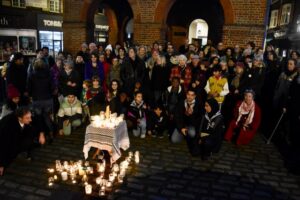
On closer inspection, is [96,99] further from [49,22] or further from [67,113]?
[49,22]

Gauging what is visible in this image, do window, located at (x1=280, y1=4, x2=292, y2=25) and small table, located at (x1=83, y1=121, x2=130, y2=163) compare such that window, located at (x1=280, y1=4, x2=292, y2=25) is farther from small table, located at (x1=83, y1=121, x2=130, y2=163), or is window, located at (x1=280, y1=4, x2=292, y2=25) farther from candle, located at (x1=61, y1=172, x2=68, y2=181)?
candle, located at (x1=61, y1=172, x2=68, y2=181)

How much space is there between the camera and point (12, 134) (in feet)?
18.8

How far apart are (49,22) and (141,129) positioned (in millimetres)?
24609

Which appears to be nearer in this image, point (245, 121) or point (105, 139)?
point (105, 139)

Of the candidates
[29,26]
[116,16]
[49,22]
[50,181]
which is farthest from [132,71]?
[49,22]

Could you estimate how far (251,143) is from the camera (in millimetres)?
7637

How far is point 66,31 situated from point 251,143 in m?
10.6

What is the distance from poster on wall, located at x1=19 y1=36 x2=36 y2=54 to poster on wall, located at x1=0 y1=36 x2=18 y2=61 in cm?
67

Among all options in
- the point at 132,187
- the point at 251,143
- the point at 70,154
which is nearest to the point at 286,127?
the point at 251,143

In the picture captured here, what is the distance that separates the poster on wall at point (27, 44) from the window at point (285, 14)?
2426 centimetres

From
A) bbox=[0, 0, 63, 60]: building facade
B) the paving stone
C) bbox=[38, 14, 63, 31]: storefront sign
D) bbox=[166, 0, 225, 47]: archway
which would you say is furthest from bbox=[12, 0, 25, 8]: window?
the paving stone

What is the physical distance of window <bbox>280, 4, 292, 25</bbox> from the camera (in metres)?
27.6

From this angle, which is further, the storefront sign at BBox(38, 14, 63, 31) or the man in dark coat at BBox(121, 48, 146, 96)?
the storefront sign at BBox(38, 14, 63, 31)

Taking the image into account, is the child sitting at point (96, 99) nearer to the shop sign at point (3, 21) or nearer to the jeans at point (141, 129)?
the jeans at point (141, 129)
